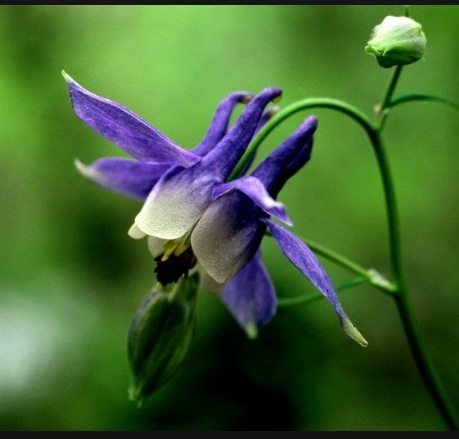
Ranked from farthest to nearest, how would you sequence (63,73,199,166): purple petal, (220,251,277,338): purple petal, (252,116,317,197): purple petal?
(220,251,277,338): purple petal
(252,116,317,197): purple petal
(63,73,199,166): purple petal

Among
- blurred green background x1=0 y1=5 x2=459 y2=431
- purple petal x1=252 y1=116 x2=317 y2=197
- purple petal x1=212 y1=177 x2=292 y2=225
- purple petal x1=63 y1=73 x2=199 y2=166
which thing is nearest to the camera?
purple petal x1=212 y1=177 x2=292 y2=225

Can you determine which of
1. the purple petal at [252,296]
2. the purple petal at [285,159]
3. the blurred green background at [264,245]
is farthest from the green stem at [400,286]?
the blurred green background at [264,245]

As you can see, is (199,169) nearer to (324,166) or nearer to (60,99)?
(324,166)

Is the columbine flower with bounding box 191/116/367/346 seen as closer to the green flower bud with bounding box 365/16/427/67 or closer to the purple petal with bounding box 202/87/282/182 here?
the purple petal with bounding box 202/87/282/182

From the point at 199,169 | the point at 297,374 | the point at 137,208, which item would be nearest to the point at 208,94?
the point at 137,208

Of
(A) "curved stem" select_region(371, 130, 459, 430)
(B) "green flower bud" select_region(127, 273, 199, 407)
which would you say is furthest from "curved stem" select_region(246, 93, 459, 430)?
(B) "green flower bud" select_region(127, 273, 199, 407)

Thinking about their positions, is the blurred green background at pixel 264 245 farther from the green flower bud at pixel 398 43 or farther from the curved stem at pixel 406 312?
the green flower bud at pixel 398 43
